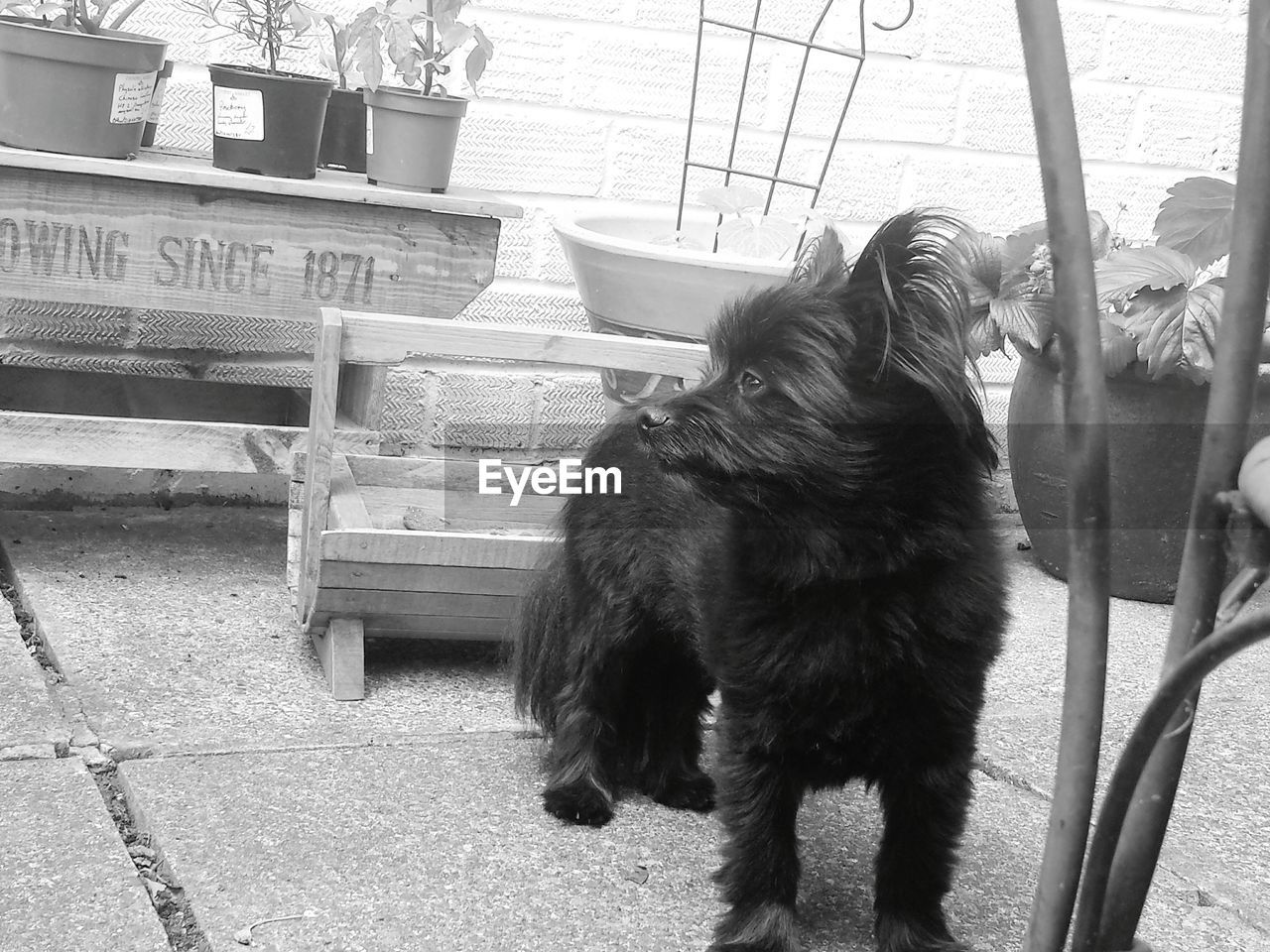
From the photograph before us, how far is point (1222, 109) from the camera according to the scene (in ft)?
14.3

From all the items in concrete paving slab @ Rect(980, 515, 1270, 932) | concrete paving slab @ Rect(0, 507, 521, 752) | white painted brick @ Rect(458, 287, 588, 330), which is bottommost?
concrete paving slab @ Rect(0, 507, 521, 752)

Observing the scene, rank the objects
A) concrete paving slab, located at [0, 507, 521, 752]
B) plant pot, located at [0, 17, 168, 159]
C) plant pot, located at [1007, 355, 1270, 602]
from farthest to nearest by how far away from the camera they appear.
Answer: plant pot, located at [1007, 355, 1270, 602] → plant pot, located at [0, 17, 168, 159] → concrete paving slab, located at [0, 507, 521, 752]

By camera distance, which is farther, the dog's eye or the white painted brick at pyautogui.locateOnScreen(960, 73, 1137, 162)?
the white painted brick at pyautogui.locateOnScreen(960, 73, 1137, 162)

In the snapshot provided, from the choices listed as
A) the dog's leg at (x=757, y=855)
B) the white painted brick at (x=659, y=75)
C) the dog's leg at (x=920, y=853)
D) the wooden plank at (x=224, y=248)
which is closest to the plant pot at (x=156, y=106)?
the wooden plank at (x=224, y=248)

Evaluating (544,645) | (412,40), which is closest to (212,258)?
(412,40)

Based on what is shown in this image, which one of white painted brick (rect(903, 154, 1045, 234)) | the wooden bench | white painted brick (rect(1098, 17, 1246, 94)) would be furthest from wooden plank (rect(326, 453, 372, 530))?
white painted brick (rect(1098, 17, 1246, 94))

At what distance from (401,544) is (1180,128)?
317cm

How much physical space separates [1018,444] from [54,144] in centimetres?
256

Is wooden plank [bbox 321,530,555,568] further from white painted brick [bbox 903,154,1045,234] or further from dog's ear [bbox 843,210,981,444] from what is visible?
white painted brick [bbox 903,154,1045,234]

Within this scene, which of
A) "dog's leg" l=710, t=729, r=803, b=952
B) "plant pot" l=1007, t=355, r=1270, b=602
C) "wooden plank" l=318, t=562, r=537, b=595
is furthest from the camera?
"plant pot" l=1007, t=355, r=1270, b=602

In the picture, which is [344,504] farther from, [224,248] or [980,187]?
[980,187]

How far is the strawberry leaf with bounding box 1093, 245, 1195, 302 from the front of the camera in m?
3.27

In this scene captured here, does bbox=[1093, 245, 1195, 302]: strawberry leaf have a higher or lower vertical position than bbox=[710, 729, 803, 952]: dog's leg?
higher

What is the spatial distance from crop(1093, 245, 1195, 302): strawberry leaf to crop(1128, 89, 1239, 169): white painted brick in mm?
1148
